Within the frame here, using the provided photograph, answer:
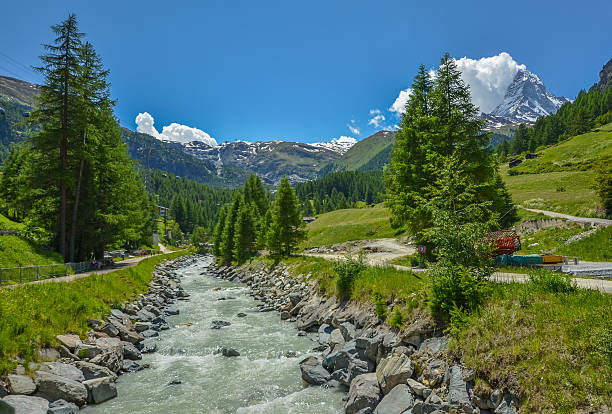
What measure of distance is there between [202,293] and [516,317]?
3248cm

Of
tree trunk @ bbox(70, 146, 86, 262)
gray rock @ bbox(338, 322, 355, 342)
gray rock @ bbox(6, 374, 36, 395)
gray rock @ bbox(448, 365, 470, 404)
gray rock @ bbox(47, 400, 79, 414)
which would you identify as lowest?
gray rock @ bbox(338, 322, 355, 342)

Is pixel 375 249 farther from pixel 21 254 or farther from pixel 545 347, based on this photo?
pixel 21 254

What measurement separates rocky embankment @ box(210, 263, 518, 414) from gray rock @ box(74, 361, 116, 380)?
8.06 meters

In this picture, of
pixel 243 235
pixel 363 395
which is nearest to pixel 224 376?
pixel 363 395

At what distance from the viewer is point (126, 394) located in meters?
11.6

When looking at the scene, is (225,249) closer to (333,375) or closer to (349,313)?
(349,313)

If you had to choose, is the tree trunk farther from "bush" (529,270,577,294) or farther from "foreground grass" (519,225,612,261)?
"foreground grass" (519,225,612,261)

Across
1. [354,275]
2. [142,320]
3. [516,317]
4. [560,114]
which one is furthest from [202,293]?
[560,114]

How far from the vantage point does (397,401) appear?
30.5ft

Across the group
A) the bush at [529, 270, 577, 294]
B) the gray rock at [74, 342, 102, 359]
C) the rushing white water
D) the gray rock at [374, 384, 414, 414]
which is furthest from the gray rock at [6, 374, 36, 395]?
the bush at [529, 270, 577, 294]

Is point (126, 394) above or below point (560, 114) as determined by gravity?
below

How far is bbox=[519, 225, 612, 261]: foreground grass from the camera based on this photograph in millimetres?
23328

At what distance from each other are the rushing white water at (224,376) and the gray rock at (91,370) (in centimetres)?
81

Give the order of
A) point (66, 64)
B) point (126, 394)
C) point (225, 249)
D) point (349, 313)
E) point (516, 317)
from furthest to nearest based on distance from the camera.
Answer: point (225, 249) < point (66, 64) < point (349, 313) < point (126, 394) < point (516, 317)
